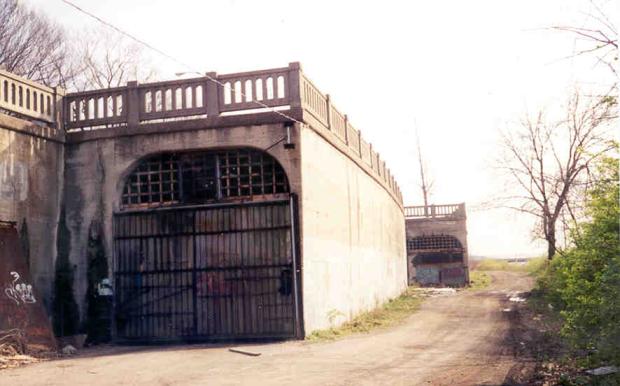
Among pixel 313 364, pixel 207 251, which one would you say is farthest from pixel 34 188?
pixel 313 364

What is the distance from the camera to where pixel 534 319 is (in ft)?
54.5

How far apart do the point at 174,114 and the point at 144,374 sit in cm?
639

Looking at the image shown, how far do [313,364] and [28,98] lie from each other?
891 cm

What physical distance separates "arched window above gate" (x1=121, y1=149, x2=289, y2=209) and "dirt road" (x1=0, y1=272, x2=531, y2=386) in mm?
3398

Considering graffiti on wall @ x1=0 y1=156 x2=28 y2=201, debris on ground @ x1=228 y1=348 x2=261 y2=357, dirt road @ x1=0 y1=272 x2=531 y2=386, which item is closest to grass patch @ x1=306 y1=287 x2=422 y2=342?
dirt road @ x1=0 y1=272 x2=531 y2=386

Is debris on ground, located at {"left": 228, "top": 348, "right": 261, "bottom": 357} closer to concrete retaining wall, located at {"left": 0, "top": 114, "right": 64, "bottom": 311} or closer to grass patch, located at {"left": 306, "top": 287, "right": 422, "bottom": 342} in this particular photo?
grass patch, located at {"left": 306, "top": 287, "right": 422, "bottom": 342}

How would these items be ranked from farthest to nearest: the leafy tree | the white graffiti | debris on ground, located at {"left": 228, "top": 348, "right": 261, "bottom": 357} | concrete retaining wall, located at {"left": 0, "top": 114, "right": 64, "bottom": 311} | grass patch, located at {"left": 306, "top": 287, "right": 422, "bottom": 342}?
grass patch, located at {"left": 306, "top": 287, "right": 422, "bottom": 342} → concrete retaining wall, located at {"left": 0, "top": 114, "right": 64, "bottom": 311} → the white graffiti → debris on ground, located at {"left": 228, "top": 348, "right": 261, "bottom": 357} → the leafy tree

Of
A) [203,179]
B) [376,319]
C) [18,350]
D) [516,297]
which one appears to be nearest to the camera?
[18,350]

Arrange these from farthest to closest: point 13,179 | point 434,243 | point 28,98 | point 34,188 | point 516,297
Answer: point 434,243 < point 516,297 < point 28,98 < point 34,188 < point 13,179

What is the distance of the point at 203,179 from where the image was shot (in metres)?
13.6

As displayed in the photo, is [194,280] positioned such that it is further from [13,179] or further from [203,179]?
[13,179]

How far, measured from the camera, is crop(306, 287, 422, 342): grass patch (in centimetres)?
1340

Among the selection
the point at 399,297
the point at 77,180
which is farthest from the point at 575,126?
the point at 77,180

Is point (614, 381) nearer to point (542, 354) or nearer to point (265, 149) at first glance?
point (542, 354)
